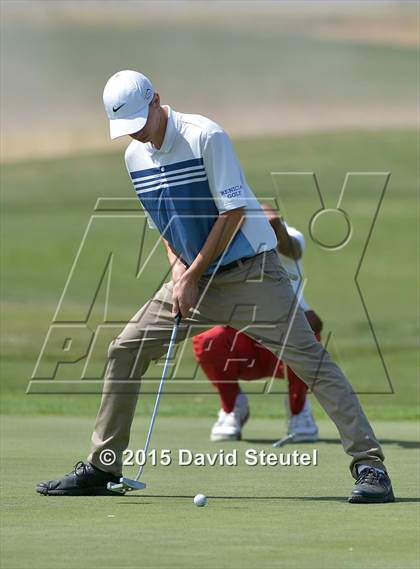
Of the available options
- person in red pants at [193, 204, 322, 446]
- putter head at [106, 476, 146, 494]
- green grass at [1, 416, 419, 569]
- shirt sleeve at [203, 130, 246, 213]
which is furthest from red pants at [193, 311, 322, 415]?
shirt sleeve at [203, 130, 246, 213]

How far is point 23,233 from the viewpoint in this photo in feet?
155

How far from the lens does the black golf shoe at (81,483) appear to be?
816 centimetres

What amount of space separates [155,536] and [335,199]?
4608 centimetres

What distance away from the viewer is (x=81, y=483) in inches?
324

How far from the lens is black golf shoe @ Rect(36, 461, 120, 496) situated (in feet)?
26.8

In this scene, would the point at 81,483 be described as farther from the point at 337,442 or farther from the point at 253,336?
the point at 337,442

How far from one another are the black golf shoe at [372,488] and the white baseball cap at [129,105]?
2.21 m

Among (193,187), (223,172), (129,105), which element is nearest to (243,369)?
(193,187)

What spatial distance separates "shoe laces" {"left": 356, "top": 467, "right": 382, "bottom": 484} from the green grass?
16 cm

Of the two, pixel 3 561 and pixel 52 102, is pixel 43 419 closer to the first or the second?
pixel 3 561

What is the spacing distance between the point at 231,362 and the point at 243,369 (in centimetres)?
18

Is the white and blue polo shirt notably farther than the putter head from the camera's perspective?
No

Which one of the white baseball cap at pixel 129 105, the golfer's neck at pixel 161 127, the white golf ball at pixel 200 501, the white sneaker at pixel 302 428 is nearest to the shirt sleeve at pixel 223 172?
the golfer's neck at pixel 161 127

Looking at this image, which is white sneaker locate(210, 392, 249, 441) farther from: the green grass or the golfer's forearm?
the golfer's forearm
